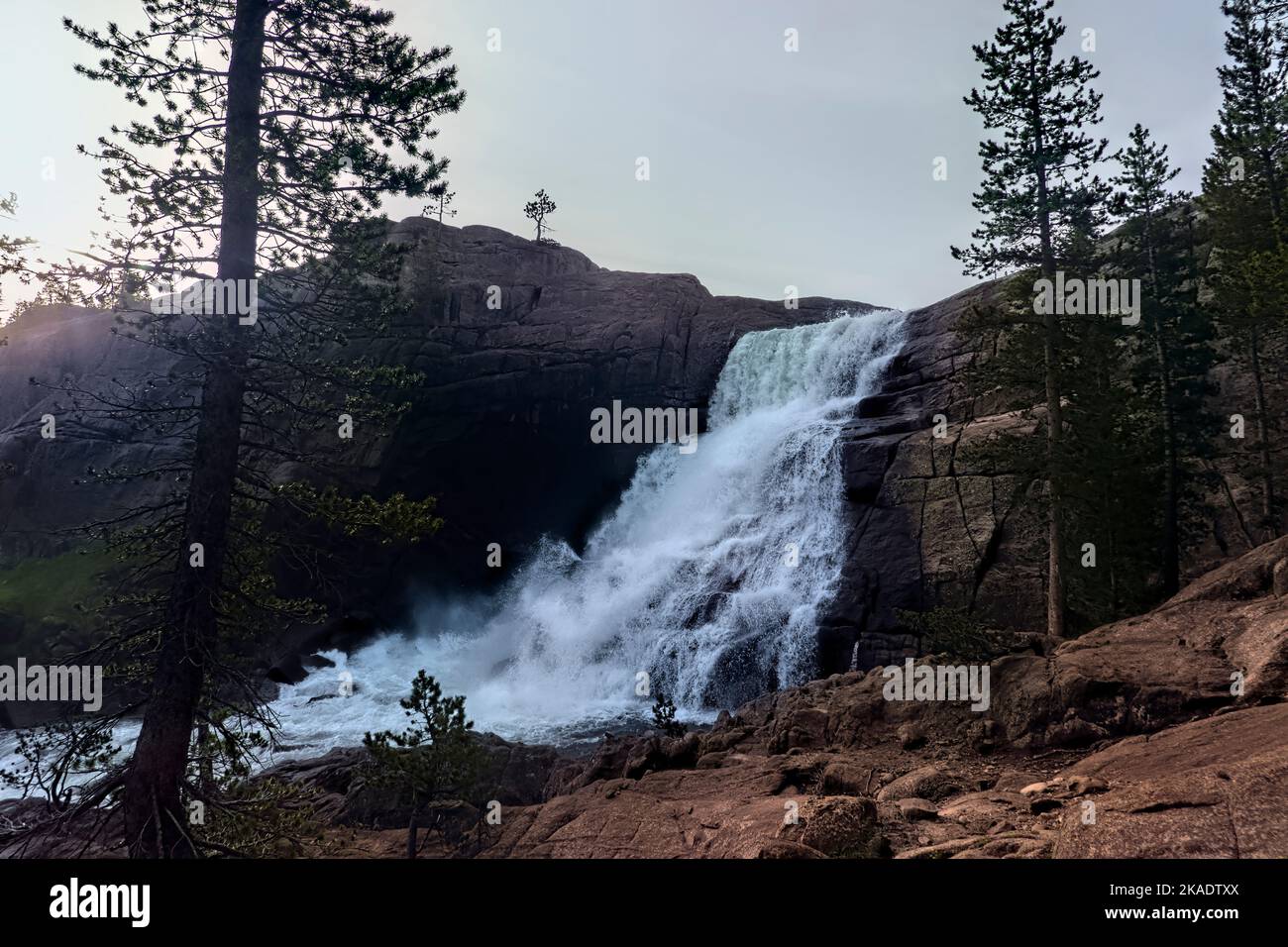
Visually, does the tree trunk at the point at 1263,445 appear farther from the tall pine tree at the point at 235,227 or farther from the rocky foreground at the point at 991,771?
the tall pine tree at the point at 235,227

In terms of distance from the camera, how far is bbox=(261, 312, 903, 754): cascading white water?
85.3 ft

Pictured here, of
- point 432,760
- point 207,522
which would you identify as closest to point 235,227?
point 207,522

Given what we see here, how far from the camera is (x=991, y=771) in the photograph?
11430 millimetres

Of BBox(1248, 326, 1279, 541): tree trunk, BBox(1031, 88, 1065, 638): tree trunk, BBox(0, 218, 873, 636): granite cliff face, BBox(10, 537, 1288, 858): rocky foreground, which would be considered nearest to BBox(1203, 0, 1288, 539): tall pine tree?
BBox(1248, 326, 1279, 541): tree trunk

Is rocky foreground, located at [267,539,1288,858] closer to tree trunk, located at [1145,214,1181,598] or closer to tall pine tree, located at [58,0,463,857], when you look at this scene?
tall pine tree, located at [58,0,463,857]

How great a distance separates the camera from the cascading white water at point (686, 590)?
26.0 m

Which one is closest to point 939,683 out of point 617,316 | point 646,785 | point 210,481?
point 646,785

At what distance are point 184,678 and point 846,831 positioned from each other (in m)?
8.38

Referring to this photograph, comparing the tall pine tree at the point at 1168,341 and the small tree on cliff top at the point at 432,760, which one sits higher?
the tall pine tree at the point at 1168,341

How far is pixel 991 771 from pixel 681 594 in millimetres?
18790

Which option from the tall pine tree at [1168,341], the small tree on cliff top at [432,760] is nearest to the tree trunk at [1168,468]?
the tall pine tree at [1168,341]

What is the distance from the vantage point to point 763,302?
48406 mm

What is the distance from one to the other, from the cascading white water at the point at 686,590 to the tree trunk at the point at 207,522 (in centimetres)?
1705

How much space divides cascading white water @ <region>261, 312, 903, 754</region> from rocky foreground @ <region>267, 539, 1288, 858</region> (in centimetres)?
749
